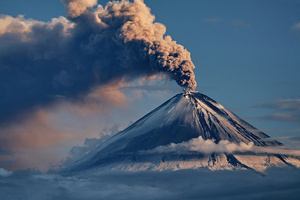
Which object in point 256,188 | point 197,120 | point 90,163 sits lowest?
point 256,188

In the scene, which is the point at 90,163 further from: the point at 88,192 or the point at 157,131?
the point at 157,131

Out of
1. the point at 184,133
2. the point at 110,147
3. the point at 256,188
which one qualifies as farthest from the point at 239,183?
the point at 110,147

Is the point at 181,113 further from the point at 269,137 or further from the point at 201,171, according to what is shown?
the point at 269,137

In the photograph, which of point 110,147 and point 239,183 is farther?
point 110,147

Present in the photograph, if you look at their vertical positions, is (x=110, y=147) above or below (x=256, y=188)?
above

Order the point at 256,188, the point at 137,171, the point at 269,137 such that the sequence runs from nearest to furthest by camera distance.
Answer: the point at 137,171 → the point at 256,188 → the point at 269,137

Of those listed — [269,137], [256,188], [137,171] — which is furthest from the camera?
[269,137]
